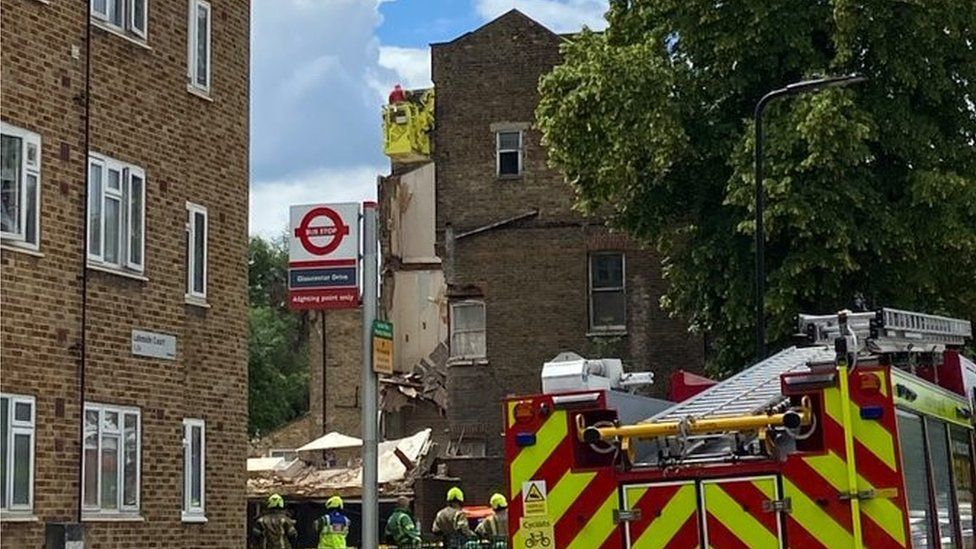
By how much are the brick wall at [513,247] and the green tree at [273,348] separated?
21.1 metres

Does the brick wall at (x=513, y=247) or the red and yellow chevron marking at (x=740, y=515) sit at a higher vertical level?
the brick wall at (x=513, y=247)

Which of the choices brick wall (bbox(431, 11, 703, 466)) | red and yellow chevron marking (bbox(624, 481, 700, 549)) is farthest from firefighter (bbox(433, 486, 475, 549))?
red and yellow chevron marking (bbox(624, 481, 700, 549))

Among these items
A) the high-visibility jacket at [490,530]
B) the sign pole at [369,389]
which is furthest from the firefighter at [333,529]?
the sign pole at [369,389]

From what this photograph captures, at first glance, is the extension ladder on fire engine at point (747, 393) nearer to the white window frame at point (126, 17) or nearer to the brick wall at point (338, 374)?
the white window frame at point (126, 17)

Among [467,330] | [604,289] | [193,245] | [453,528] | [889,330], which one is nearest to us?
[889,330]

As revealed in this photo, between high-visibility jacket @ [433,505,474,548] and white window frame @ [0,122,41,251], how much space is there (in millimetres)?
10085

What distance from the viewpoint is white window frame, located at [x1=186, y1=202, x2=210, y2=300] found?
24.9 metres

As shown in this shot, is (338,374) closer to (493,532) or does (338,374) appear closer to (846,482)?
(493,532)

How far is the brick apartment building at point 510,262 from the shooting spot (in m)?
40.4

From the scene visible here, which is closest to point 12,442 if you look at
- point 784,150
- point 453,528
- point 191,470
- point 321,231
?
point 191,470

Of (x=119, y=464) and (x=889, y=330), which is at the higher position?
(x=889, y=330)

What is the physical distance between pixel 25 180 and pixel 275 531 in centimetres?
1017

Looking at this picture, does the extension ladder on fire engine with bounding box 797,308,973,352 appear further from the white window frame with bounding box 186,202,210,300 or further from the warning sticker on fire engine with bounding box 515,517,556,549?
the white window frame with bounding box 186,202,210,300

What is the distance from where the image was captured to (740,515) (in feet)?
34.3
